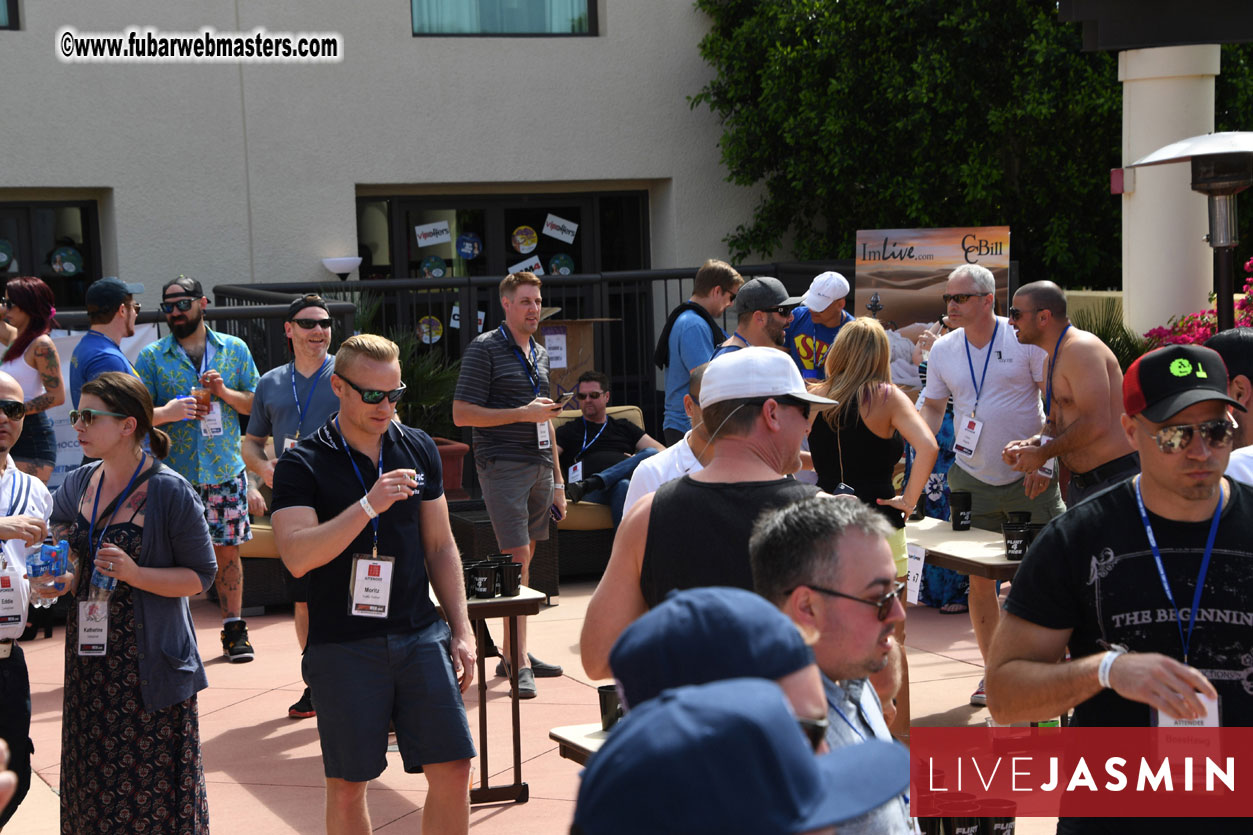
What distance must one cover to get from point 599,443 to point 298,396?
147 inches

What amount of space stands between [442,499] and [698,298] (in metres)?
3.51

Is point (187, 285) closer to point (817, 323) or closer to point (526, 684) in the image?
point (526, 684)

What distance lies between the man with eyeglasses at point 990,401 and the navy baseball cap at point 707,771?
5.74m

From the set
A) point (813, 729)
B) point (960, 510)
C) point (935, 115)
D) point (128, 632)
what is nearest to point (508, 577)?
point (128, 632)

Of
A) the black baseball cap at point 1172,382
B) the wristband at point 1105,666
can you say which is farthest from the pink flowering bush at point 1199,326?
A: the wristband at point 1105,666

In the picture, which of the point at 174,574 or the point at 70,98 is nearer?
the point at 174,574

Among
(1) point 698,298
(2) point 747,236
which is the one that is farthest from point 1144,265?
(1) point 698,298

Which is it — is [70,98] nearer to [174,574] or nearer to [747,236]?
[747,236]

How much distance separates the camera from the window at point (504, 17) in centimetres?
1443

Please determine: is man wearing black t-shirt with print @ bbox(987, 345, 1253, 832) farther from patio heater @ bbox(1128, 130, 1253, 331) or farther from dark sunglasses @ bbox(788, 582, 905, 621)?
patio heater @ bbox(1128, 130, 1253, 331)

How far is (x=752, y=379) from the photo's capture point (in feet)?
11.4

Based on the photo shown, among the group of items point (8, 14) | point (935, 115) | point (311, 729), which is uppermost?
point (8, 14)

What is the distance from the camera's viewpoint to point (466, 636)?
4.61 meters

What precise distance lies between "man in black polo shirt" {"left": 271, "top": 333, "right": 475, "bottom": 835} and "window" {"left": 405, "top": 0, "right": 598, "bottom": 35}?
10.7 m
